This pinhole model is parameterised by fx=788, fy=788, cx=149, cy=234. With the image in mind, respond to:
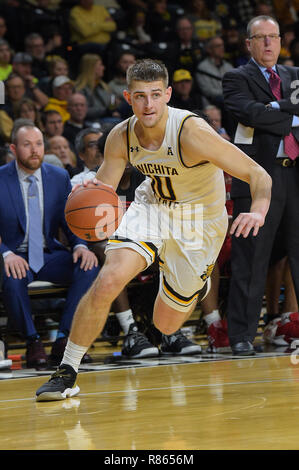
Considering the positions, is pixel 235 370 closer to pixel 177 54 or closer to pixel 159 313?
pixel 159 313

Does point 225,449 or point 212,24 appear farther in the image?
point 212,24

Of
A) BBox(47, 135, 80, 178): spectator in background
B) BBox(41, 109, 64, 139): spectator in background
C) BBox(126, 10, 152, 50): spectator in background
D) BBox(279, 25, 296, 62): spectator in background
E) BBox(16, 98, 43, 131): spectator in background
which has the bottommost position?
BBox(47, 135, 80, 178): spectator in background

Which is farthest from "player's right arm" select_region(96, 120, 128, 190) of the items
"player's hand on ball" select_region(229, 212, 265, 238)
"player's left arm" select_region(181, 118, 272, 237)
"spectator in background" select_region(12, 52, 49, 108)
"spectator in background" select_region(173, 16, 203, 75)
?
"spectator in background" select_region(173, 16, 203, 75)

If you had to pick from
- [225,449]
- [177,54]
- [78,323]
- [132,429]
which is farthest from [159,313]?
[177,54]

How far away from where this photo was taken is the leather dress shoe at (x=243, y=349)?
586 cm

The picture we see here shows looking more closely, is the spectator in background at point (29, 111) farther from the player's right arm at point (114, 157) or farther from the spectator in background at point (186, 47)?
the player's right arm at point (114, 157)

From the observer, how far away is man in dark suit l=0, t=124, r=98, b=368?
583 centimetres

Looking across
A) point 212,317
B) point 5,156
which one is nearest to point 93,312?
point 212,317

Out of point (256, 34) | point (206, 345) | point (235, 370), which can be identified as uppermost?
point (256, 34)

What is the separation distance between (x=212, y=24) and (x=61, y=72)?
10.7ft

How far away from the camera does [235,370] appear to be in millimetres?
5105

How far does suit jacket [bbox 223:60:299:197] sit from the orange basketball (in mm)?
1847

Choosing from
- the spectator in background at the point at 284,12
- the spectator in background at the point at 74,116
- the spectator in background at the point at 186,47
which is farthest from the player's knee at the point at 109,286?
the spectator in background at the point at 284,12

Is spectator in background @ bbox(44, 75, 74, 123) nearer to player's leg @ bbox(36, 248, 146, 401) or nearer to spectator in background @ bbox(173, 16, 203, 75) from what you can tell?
spectator in background @ bbox(173, 16, 203, 75)
